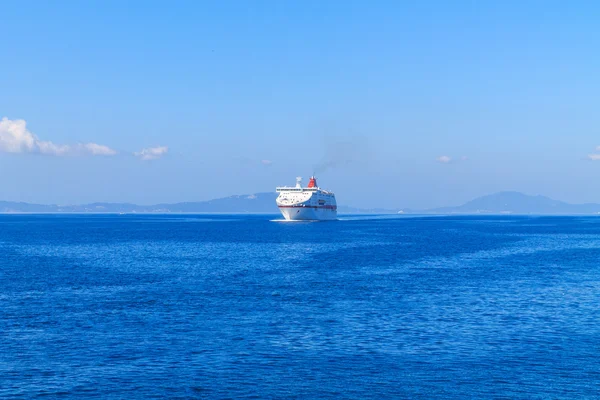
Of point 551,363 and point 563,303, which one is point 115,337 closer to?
point 551,363

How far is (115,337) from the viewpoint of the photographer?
128 feet

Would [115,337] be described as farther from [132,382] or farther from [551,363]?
[551,363]

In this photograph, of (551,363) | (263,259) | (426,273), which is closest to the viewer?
(551,363)

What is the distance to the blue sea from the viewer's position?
2961 cm

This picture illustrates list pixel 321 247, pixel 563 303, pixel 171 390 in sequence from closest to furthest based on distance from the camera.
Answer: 1. pixel 171 390
2. pixel 563 303
3. pixel 321 247

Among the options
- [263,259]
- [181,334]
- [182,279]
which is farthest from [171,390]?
[263,259]

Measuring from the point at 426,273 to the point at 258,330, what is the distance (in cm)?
3964

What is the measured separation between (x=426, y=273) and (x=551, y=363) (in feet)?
142

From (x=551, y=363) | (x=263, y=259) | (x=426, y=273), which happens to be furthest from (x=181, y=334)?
(x=263, y=259)

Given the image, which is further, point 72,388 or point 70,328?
point 70,328

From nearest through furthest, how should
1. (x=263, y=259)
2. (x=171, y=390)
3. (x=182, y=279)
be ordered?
(x=171, y=390) < (x=182, y=279) < (x=263, y=259)

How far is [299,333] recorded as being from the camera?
133ft

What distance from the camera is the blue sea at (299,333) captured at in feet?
97.1

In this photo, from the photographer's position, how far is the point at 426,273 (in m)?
76.2
